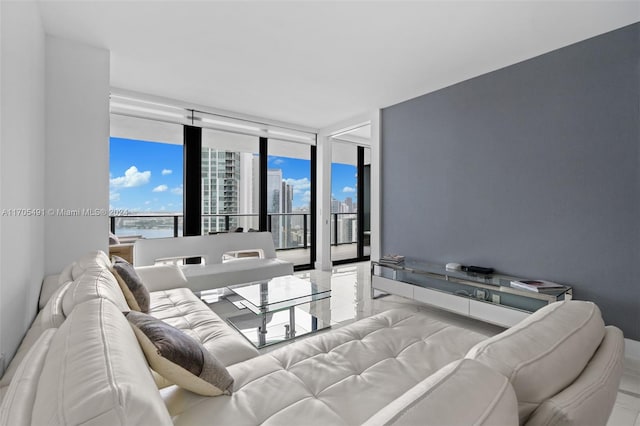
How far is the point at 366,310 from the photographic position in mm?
3357

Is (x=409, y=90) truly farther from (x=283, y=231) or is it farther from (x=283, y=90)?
(x=283, y=231)

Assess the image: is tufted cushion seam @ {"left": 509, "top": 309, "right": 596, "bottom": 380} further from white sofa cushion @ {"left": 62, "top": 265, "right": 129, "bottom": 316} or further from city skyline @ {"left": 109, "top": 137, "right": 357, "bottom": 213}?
city skyline @ {"left": 109, "top": 137, "right": 357, "bottom": 213}

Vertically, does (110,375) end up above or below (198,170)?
below

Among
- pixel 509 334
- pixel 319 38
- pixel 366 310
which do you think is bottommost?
pixel 366 310

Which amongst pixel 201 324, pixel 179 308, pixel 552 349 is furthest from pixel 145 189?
pixel 552 349

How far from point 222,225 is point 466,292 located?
12.7ft

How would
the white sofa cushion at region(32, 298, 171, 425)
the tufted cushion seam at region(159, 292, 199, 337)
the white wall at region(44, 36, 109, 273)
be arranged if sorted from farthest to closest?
1. the white wall at region(44, 36, 109, 273)
2. the tufted cushion seam at region(159, 292, 199, 337)
3. the white sofa cushion at region(32, 298, 171, 425)

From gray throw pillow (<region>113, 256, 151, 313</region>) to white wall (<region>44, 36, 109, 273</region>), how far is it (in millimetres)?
1177

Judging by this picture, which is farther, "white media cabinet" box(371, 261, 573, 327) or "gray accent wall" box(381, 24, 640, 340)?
"white media cabinet" box(371, 261, 573, 327)

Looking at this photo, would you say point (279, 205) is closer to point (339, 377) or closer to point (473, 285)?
point (473, 285)

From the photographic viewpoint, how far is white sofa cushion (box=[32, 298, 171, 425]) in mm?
543

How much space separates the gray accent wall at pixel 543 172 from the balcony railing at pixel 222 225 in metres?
2.80

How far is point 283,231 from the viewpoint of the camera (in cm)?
610

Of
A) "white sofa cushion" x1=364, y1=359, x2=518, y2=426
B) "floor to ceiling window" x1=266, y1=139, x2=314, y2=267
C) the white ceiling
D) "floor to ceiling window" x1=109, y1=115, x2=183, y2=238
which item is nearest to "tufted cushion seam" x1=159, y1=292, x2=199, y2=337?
"white sofa cushion" x1=364, y1=359, x2=518, y2=426
